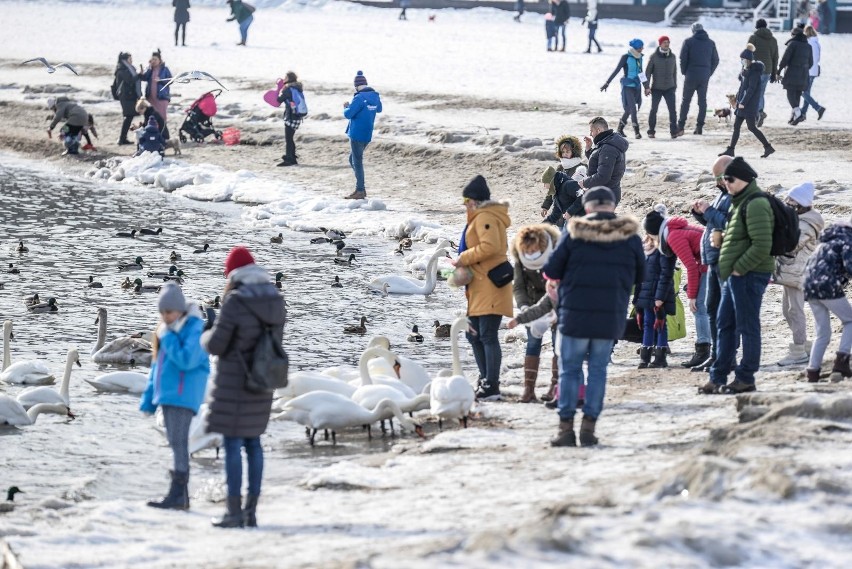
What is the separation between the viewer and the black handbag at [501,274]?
10711 millimetres

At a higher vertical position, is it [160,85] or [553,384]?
[160,85]

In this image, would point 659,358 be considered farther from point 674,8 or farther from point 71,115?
point 674,8

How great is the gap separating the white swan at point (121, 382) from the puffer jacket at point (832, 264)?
5309mm

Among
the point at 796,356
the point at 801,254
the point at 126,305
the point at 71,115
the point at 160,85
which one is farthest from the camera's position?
the point at 71,115

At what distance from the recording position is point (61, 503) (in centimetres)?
A: 873

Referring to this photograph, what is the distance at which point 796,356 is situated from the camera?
11.4m

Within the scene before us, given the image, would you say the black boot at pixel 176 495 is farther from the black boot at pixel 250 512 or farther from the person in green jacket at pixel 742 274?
the person in green jacket at pixel 742 274

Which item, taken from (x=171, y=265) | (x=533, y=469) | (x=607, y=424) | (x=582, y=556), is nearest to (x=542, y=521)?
(x=582, y=556)

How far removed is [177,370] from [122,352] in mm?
5320

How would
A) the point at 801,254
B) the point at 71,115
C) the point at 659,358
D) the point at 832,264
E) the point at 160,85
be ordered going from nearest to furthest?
1. the point at 832,264
2. the point at 801,254
3. the point at 659,358
4. the point at 160,85
5. the point at 71,115

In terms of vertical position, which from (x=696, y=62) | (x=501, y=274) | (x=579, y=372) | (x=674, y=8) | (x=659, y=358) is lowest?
(x=659, y=358)

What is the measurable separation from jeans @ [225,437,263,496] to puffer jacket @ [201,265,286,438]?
93mm

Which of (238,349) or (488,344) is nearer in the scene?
(238,349)

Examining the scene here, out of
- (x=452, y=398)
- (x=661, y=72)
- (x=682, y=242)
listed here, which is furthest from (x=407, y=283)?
(x=661, y=72)
